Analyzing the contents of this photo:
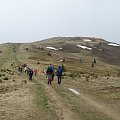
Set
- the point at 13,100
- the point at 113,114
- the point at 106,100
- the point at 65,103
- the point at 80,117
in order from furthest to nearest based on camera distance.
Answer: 1. the point at 106,100
2. the point at 13,100
3. the point at 65,103
4. the point at 113,114
5. the point at 80,117

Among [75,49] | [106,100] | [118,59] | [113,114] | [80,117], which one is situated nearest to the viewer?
[80,117]

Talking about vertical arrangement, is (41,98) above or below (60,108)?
above

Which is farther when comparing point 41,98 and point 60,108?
point 41,98

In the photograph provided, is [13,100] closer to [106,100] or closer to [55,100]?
[55,100]

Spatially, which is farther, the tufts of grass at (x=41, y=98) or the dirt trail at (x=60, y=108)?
the tufts of grass at (x=41, y=98)

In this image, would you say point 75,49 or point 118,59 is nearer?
point 118,59

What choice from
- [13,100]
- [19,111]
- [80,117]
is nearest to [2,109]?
[19,111]

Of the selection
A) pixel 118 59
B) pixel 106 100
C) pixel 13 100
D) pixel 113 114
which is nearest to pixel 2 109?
pixel 13 100

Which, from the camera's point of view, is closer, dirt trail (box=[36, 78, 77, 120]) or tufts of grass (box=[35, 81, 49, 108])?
dirt trail (box=[36, 78, 77, 120])

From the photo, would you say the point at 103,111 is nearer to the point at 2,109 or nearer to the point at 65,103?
the point at 65,103

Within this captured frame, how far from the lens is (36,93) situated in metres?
29.5

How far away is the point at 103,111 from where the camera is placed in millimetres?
22359

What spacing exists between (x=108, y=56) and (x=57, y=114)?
111 meters

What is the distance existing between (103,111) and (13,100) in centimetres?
748
